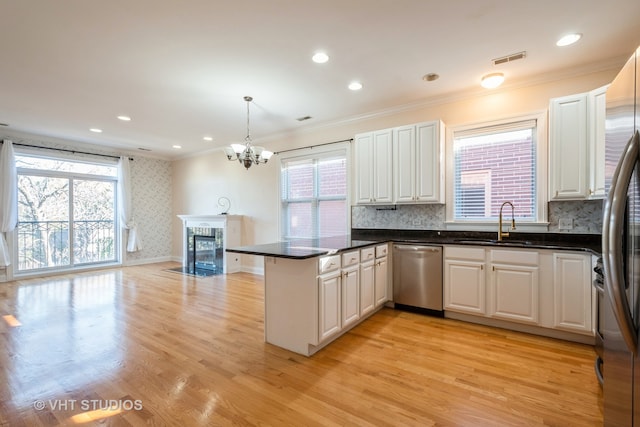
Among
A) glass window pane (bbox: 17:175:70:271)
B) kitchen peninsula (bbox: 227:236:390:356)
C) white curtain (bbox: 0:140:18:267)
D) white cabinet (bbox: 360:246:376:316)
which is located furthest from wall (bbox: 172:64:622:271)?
white curtain (bbox: 0:140:18:267)

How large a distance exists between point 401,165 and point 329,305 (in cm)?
216

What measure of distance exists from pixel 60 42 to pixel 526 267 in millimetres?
4937

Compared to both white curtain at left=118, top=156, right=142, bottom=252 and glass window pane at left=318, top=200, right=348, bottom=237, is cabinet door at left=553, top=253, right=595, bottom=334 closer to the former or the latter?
glass window pane at left=318, top=200, right=348, bottom=237

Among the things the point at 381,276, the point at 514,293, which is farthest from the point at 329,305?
the point at 514,293

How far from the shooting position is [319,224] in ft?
17.1

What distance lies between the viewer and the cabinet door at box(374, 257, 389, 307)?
3.43 meters

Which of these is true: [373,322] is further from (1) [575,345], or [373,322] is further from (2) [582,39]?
(2) [582,39]

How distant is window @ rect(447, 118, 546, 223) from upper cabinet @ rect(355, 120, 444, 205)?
32 cm

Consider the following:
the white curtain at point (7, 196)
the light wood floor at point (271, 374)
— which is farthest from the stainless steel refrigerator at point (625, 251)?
the white curtain at point (7, 196)

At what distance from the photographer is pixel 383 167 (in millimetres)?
3975

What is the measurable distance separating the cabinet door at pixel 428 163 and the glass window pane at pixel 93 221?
273 inches

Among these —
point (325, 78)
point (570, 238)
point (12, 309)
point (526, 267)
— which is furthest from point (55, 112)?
point (570, 238)

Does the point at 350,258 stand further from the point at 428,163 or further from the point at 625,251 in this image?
the point at 625,251

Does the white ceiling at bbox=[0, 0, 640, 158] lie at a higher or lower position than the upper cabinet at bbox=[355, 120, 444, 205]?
higher
